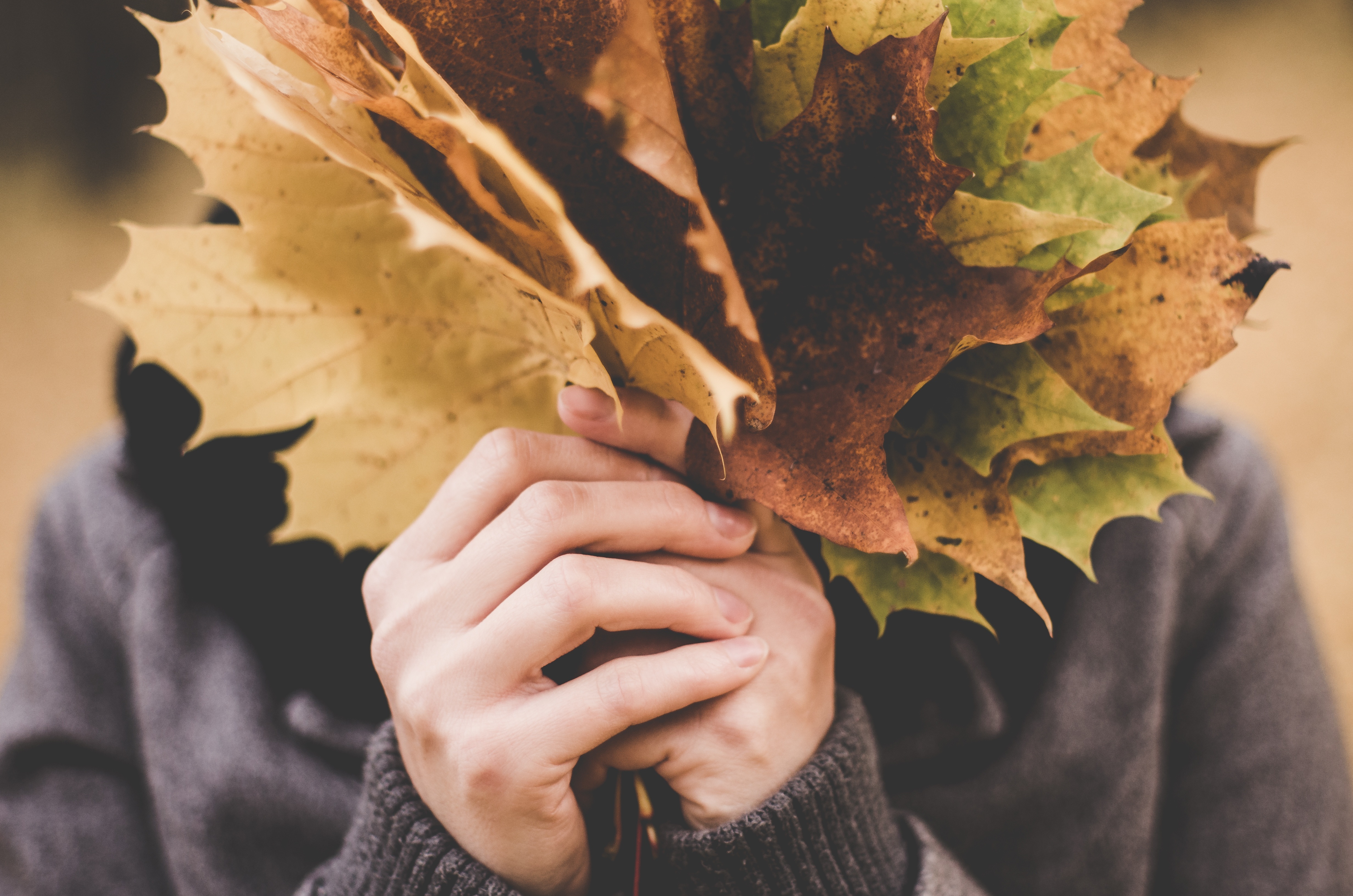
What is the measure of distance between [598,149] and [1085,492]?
298 millimetres

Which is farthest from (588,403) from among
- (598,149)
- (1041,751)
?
(1041,751)

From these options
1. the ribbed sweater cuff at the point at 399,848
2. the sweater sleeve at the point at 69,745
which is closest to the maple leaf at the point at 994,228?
the ribbed sweater cuff at the point at 399,848

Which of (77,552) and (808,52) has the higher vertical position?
(808,52)

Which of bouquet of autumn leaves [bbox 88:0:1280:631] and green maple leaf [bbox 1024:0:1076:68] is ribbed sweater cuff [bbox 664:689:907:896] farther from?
green maple leaf [bbox 1024:0:1076:68]

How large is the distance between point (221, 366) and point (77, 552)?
2.38ft

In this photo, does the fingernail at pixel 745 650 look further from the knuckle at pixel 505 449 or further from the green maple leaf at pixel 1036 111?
the green maple leaf at pixel 1036 111

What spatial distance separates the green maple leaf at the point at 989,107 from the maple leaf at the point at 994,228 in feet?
0.06

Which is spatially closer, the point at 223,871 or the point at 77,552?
the point at 223,871

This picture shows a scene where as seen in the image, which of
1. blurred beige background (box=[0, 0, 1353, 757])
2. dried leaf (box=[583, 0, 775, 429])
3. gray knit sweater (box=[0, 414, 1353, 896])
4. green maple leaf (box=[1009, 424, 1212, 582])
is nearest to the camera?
A: dried leaf (box=[583, 0, 775, 429])

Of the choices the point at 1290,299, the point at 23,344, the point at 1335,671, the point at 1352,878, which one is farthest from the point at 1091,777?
the point at 23,344

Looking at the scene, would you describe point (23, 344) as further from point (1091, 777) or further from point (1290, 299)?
point (1290, 299)

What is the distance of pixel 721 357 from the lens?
31 cm

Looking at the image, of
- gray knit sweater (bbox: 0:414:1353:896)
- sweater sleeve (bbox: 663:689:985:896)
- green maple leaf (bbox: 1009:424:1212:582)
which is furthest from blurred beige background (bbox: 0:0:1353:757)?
green maple leaf (bbox: 1009:424:1212:582)

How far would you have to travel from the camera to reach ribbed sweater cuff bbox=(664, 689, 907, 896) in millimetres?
461
